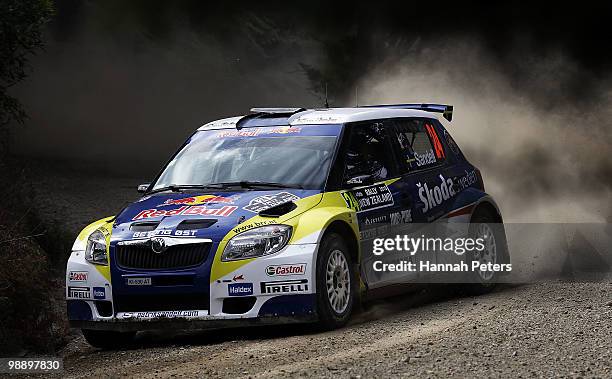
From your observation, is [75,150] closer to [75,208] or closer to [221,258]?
[75,208]

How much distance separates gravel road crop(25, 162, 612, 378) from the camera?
21.4ft

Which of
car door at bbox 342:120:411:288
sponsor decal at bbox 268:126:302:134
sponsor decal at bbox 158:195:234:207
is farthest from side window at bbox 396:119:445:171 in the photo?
sponsor decal at bbox 158:195:234:207

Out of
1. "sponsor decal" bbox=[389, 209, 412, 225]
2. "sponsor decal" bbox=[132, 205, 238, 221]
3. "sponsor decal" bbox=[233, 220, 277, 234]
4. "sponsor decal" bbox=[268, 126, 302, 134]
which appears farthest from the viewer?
"sponsor decal" bbox=[268, 126, 302, 134]

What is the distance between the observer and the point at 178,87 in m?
26.0

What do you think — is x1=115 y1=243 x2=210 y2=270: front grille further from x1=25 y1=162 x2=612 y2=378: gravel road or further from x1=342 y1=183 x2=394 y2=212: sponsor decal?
x1=342 y1=183 x2=394 y2=212: sponsor decal

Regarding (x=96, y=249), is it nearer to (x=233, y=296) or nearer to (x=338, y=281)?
(x=233, y=296)

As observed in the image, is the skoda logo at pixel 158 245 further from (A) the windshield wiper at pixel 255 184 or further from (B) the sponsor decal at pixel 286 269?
(A) the windshield wiper at pixel 255 184

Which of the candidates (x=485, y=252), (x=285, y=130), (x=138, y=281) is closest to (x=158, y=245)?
(x=138, y=281)

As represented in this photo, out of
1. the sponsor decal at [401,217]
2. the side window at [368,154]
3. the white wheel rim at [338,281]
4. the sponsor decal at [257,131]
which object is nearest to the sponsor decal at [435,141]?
the side window at [368,154]

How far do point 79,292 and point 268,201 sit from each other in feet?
5.33

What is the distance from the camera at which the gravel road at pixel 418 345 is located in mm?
6520

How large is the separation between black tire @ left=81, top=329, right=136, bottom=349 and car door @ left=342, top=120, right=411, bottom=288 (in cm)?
204

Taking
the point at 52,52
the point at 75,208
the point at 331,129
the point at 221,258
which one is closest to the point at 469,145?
the point at 75,208

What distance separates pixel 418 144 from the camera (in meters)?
10.2
